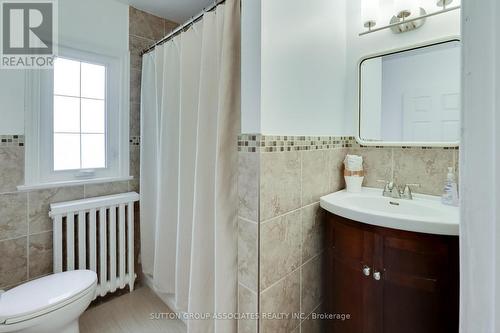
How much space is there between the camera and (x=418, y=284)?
0.96m

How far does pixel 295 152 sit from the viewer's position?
116cm

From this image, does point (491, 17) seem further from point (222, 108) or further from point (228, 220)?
point (228, 220)

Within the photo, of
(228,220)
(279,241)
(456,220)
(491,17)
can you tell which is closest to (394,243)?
(456,220)

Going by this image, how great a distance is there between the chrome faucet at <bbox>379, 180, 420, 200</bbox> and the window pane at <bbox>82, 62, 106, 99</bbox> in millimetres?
2125

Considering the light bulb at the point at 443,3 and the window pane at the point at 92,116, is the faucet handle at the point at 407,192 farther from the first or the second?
the window pane at the point at 92,116

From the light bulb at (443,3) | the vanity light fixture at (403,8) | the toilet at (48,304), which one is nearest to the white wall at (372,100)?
the vanity light fixture at (403,8)

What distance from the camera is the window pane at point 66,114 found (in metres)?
1.73

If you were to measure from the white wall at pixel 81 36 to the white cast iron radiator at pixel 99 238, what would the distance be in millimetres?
626

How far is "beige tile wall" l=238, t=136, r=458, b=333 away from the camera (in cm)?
102

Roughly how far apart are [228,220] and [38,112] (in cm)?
150

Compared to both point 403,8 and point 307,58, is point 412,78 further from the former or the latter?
point 307,58

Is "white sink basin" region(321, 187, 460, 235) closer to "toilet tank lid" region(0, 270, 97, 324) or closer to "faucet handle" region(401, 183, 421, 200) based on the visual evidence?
"faucet handle" region(401, 183, 421, 200)

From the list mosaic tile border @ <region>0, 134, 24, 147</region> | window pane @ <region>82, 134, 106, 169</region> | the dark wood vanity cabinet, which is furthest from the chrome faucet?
mosaic tile border @ <region>0, 134, 24, 147</region>

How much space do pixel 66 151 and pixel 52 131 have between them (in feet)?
0.53
